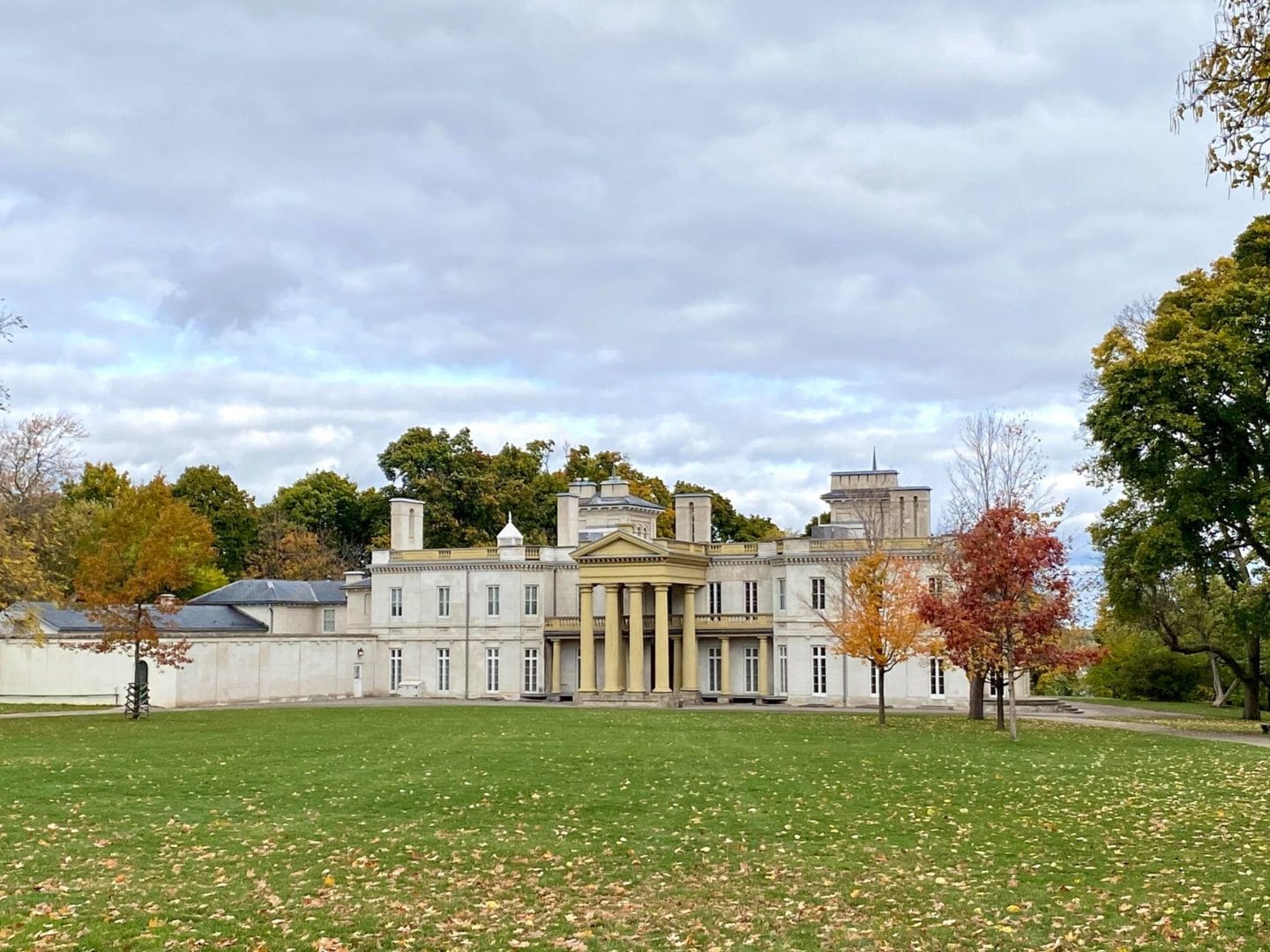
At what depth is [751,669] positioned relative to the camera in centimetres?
5797

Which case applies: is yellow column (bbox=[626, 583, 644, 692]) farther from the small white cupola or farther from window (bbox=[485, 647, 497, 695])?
the small white cupola

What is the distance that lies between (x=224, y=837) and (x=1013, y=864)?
9.46 m

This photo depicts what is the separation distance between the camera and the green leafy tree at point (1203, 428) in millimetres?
37219

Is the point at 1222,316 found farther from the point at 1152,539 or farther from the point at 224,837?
the point at 224,837

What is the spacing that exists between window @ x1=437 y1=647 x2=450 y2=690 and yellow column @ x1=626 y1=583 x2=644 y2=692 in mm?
9932

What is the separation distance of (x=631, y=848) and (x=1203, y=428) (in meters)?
29.2

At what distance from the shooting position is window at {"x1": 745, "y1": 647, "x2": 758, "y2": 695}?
57750 millimetres

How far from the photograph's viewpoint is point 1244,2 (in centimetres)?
854

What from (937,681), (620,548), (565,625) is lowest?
(937,681)

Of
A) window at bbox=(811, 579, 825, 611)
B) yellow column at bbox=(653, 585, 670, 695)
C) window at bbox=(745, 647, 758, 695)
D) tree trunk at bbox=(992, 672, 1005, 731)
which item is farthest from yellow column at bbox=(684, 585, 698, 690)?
tree trunk at bbox=(992, 672, 1005, 731)

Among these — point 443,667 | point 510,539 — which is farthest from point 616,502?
point 443,667

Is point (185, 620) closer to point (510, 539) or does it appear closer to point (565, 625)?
point (510, 539)

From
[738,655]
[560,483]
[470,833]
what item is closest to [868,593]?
[738,655]

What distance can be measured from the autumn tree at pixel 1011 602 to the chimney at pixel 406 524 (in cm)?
3548
